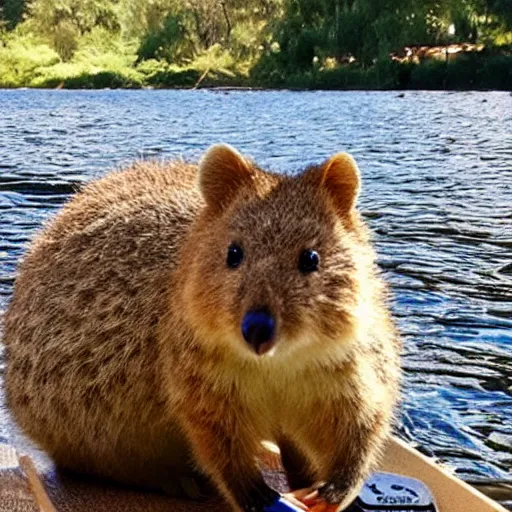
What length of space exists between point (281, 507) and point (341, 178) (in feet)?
2.98

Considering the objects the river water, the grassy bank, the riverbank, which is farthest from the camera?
the grassy bank

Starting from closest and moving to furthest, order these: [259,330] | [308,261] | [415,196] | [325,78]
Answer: [259,330]
[308,261]
[415,196]
[325,78]

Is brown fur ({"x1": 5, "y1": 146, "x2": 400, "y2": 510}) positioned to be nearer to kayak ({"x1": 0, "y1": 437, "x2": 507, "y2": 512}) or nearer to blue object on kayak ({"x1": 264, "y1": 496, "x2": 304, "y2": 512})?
blue object on kayak ({"x1": 264, "y1": 496, "x2": 304, "y2": 512})

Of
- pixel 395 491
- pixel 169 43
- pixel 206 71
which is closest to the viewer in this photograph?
pixel 395 491

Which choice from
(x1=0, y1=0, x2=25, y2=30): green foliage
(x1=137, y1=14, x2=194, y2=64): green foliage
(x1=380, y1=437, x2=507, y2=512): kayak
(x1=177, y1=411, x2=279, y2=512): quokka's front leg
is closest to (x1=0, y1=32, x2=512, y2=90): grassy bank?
(x1=137, y1=14, x2=194, y2=64): green foliage

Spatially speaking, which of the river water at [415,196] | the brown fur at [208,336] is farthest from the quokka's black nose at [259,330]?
the river water at [415,196]

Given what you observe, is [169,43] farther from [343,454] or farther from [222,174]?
[343,454]

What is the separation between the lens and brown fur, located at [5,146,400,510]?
8.39 ft

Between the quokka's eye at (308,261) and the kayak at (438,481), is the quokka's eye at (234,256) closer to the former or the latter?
the quokka's eye at (308,261)

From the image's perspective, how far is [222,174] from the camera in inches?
114

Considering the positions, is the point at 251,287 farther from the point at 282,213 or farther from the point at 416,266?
the point at 416,266

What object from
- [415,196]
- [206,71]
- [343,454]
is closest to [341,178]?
[343,454]

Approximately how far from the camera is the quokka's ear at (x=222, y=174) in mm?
2879

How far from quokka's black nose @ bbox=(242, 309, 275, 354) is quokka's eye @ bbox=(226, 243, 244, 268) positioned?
268 millimetres
